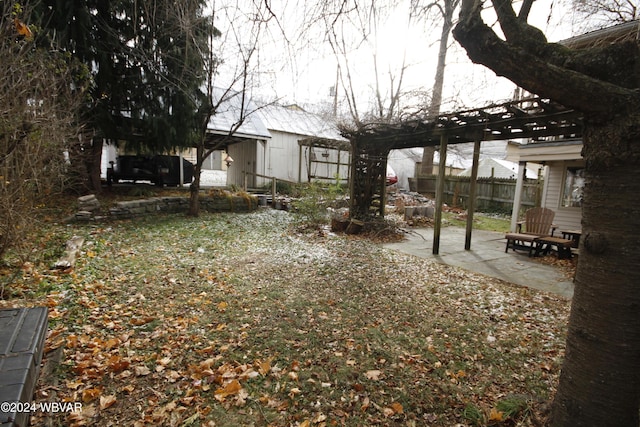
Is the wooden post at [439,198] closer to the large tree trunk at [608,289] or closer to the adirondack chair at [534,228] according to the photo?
the adirondack chair at [534,228]

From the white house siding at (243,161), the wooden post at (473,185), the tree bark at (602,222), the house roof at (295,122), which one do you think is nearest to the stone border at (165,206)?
the white house siding at (243,161)

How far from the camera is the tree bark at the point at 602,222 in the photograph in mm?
1338

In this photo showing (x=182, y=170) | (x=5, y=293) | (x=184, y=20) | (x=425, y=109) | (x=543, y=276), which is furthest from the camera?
(x=182, y=170)

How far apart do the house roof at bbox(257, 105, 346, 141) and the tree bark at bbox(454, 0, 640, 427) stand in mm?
13482

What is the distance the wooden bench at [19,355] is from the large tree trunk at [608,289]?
276 cm

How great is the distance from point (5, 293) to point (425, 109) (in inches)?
279

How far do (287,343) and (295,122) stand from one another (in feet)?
50.5

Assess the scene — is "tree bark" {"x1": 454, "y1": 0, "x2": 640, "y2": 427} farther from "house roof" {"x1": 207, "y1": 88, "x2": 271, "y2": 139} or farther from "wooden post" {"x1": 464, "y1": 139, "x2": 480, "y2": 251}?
"house roof" {"x1": 207, "y1": 88, "x2": 271, "y2": 139}

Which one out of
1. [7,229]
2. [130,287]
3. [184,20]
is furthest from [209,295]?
[184,20]

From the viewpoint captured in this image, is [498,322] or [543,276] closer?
[498,322]

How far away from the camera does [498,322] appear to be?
11.3 feet

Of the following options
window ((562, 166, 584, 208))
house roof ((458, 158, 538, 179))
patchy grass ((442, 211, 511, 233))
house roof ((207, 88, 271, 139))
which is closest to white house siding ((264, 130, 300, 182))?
house roof ((207, 88, 271, 139))

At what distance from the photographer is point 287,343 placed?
113 inches

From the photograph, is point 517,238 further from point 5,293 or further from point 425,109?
point 5,293
